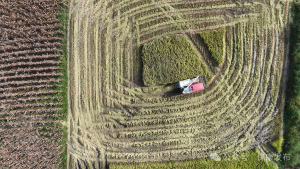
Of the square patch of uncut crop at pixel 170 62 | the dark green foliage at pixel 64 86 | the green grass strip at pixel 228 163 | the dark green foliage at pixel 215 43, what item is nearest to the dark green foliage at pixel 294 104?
the green grass strip at pixel 228 163

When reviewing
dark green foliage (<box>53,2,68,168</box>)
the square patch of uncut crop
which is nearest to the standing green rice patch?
the square patch of uncut crop

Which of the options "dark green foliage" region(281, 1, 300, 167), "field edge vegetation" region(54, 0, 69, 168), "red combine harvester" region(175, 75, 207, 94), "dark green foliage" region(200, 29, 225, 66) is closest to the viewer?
"red combine harvester" region(175, 75, 207, 94)

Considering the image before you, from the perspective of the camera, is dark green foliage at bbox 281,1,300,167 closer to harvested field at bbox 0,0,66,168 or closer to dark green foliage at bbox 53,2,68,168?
dark green foliage at bbox 53,2,68,168

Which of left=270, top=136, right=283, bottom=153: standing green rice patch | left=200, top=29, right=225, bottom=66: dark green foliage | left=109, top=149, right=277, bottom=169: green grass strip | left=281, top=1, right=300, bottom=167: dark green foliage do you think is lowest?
left=109, top=149, right=277, bottom=169: green grass strip

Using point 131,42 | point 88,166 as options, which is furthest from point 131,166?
point 131,42

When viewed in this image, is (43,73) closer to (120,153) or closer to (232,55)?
(120,153)

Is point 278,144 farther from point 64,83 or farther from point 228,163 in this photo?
point 64,83

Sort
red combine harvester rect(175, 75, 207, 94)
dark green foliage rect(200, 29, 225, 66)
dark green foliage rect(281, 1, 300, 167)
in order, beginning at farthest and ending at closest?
1. dark green foliage rect(200, 29, 225, 66)
2. dark green foliage rect(281, 1, 300, 167)
3. red combine harvester rect(175, 75, 207, 94)
